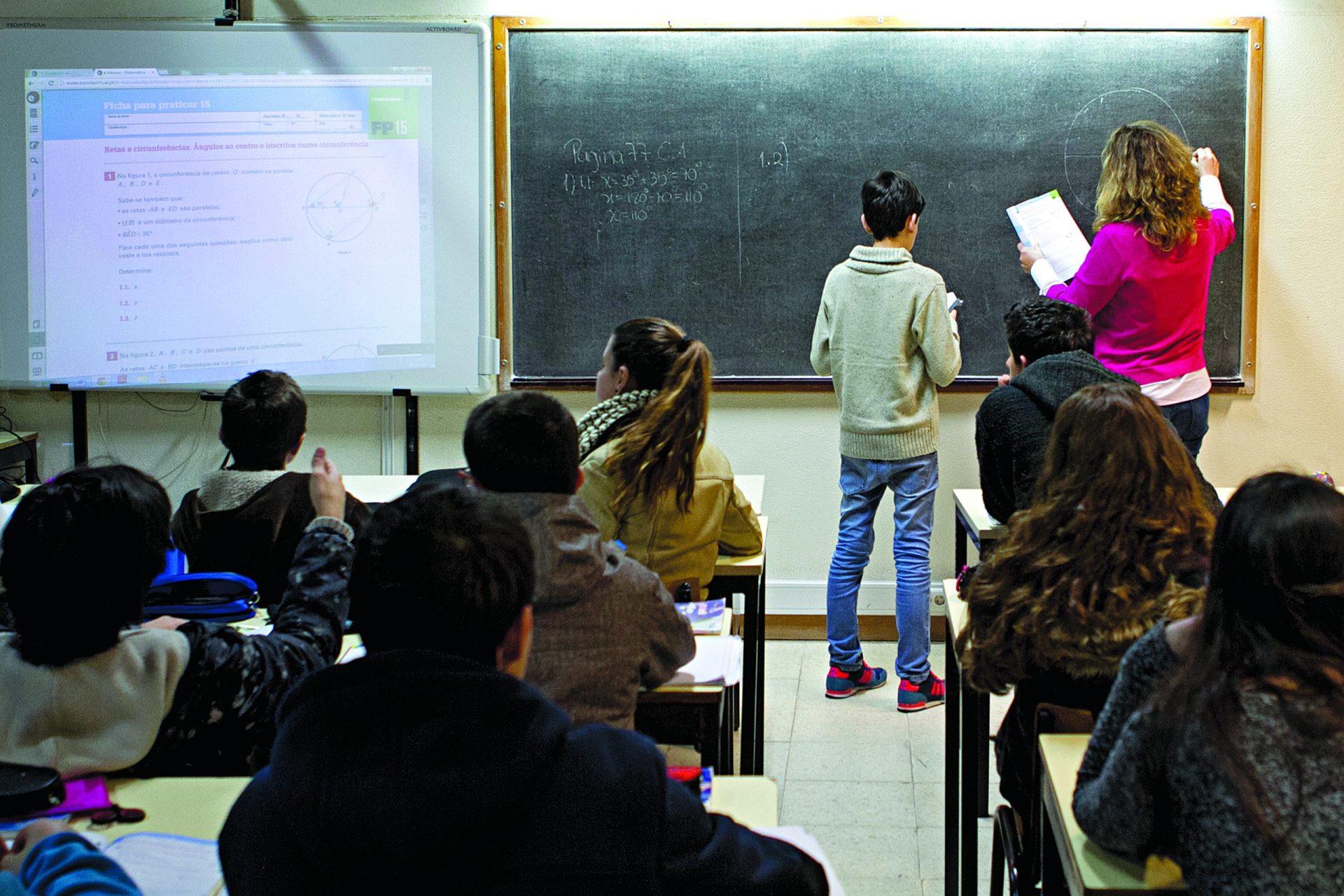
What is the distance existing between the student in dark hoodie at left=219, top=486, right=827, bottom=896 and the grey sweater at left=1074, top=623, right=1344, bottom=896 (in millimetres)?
452

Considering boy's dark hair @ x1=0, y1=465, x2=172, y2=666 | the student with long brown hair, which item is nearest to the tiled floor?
the student with long brown hair

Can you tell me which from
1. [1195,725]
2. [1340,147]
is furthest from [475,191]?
[1195,725]

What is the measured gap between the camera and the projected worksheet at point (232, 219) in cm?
425

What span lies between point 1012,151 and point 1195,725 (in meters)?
3.26

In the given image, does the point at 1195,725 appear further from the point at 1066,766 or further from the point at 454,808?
the point at 454,808

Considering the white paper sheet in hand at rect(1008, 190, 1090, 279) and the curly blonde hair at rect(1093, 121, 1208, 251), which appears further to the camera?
the white paper sheet in hand at rect(1008, 190, 1090, 279)

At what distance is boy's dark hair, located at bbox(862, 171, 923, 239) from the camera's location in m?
3.55

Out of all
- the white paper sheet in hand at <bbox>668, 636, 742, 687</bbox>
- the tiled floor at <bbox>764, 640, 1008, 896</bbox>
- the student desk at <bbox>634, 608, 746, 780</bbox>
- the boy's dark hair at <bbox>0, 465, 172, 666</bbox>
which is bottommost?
the tiled floor at <bbox>764, 640, 1008, 896</bbox>

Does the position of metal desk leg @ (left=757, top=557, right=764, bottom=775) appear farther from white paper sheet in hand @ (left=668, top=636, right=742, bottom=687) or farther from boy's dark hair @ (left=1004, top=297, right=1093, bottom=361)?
boy's dark hair @ (left=1004, top=297, right=1093, bottom=361)

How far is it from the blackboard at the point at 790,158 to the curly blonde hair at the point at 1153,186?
0.64 m

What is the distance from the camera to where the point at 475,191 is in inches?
169

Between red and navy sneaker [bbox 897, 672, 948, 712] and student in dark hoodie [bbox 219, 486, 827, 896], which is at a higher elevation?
student in dark hoodie [bbox 219, 486, 827, 896]

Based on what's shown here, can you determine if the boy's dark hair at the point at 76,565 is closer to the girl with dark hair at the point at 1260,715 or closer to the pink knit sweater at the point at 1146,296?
the girl with dark hair at the point at 1260,715

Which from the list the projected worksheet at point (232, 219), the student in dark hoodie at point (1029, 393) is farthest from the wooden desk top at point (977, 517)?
the projected worksheet at point (232, 219)
